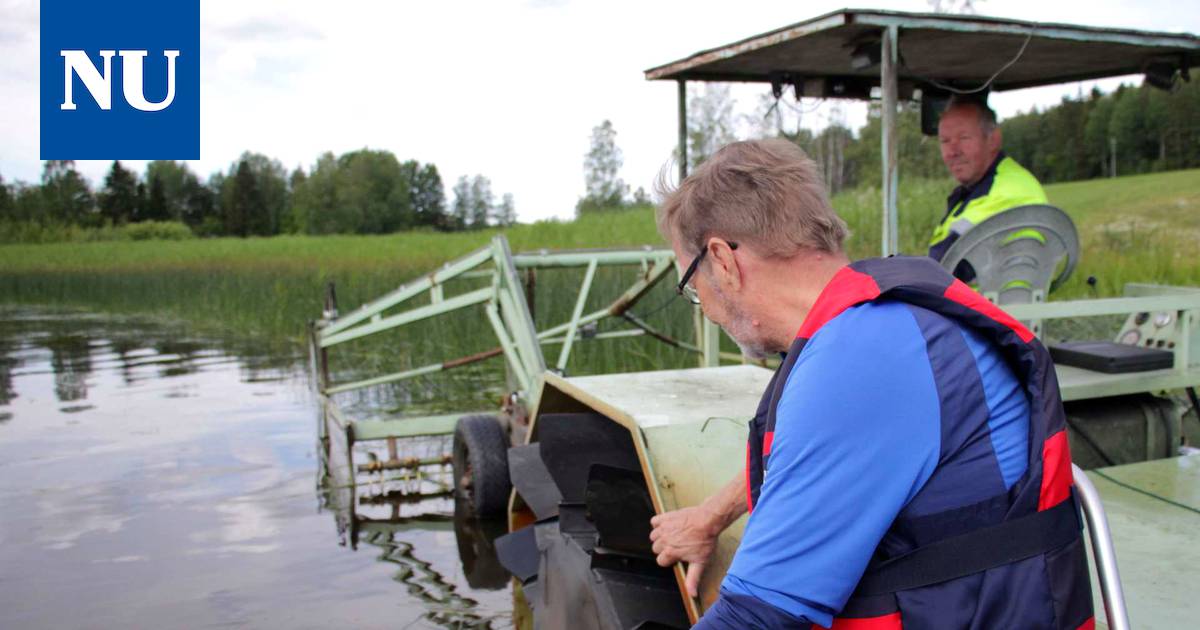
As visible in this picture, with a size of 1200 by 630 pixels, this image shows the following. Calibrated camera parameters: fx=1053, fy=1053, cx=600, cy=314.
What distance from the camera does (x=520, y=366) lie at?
21.9ft

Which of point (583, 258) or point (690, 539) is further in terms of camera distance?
point (583, 258)

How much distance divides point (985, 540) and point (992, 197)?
3.40 m

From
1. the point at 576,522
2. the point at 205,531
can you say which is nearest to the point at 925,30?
the point at 576,522

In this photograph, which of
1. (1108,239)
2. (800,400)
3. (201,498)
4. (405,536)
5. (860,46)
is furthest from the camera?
(1108,239)

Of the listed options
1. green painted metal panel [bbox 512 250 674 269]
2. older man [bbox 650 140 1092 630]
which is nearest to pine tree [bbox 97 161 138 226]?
green painted metal panel [bbox 512 250 674 269]

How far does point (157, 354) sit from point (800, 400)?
1584cm

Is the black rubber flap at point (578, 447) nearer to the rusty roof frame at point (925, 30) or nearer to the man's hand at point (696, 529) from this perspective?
the man's hand at point (696, 529)

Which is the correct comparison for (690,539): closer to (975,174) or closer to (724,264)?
(724,264)

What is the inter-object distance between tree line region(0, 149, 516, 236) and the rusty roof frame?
48772 mm

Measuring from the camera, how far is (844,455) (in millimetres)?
1510

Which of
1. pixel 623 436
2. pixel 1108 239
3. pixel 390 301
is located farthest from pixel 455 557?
pixel 1108 239

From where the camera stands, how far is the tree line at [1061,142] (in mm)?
34281

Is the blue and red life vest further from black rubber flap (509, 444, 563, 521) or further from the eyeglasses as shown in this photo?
black rubber flap (509, 444, 563, 521)

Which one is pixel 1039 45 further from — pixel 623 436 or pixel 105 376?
pixel 105 376
